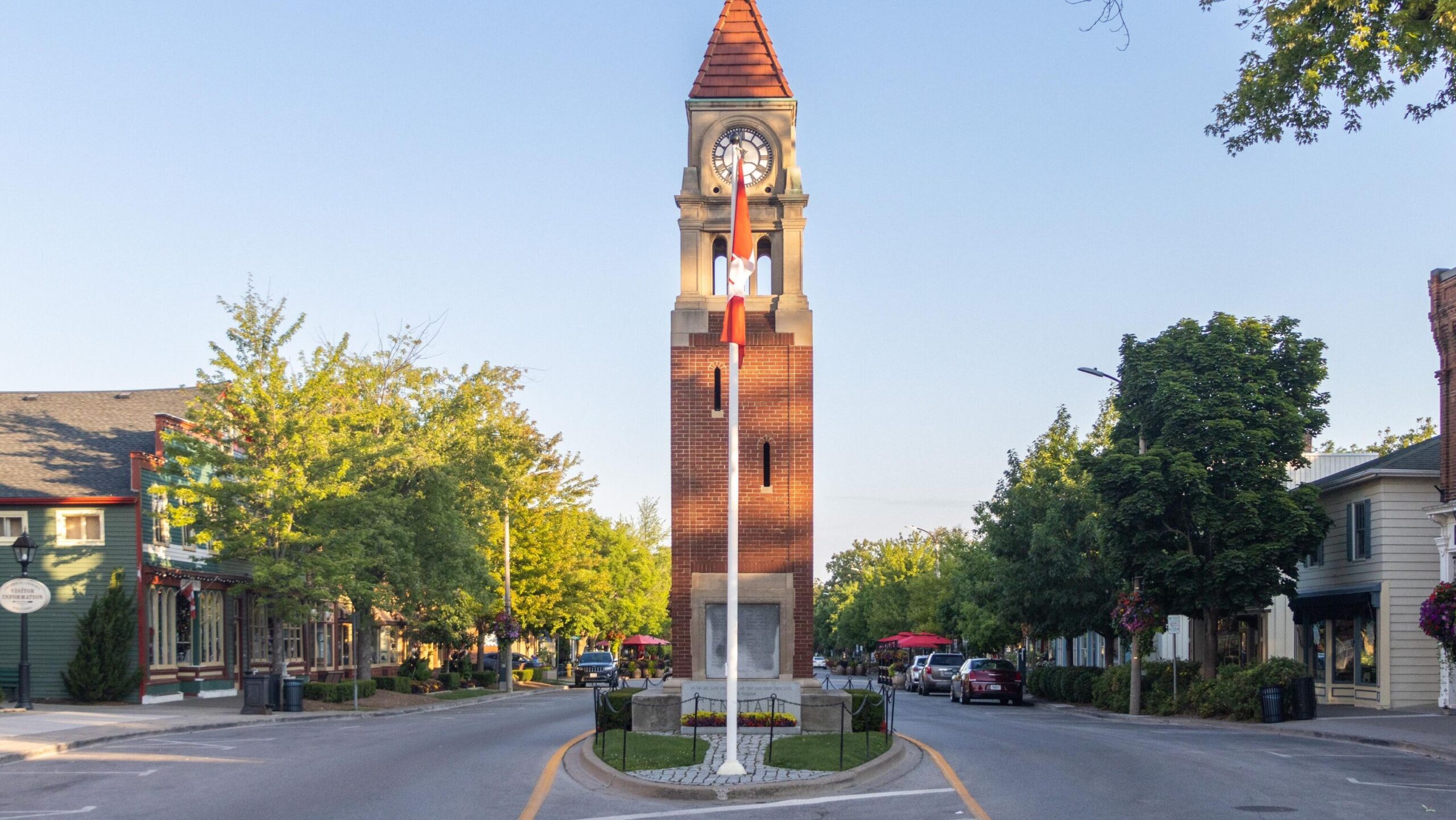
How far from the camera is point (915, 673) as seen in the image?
2370 inches

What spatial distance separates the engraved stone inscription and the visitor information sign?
16.1 metres

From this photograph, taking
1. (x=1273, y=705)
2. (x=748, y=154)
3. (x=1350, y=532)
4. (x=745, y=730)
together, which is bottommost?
(x=1273, y=705)

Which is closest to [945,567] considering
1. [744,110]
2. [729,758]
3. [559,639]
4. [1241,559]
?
[559,639]

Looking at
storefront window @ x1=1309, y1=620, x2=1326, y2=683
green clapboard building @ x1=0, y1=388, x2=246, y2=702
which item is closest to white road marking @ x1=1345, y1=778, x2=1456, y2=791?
storefront window @ x1=1309, y1=620, x2=1326, y2=683

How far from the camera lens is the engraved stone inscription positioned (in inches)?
958

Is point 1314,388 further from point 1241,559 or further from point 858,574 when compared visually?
point 858,574

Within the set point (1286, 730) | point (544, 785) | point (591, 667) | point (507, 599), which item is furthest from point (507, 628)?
point (544, 785)

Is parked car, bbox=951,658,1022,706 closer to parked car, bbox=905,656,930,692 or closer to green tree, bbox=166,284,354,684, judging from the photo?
parked car, bbox=905,656,930,692

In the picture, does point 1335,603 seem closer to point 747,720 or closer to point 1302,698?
point 1302,698

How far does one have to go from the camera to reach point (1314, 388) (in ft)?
118

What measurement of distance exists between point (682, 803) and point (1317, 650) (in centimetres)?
2890

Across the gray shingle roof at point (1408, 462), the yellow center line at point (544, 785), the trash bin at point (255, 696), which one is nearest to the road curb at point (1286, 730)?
the gray shingle roof at point (1408, 462)

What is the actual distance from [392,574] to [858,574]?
351 ft

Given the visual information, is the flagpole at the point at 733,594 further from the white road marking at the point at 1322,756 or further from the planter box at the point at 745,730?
the white road marking at the point at 1322,756
